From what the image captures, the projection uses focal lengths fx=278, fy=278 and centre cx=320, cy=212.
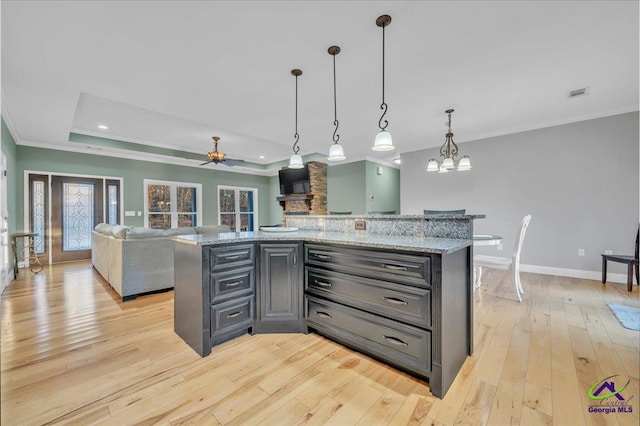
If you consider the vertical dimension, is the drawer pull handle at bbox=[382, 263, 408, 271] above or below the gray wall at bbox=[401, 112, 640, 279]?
below

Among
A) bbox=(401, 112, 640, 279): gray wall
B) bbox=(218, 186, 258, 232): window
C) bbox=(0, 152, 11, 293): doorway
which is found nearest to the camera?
bbox=(0, 152, 11, 293): doorway

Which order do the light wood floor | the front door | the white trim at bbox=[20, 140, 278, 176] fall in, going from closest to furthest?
the light wood floor → the white trim at bbox=[20, 140, 278, 176] → the front door

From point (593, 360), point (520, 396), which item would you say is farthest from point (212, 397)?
point (593, 360)

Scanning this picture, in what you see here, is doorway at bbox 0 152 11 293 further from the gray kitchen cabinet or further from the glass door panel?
the gray kitchen cabinet

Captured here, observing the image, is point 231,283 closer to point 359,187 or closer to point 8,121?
point 8,121

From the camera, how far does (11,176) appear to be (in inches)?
182

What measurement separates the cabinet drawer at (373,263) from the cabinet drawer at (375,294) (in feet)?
0.17

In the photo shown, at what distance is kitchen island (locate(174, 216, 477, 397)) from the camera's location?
5.76 ft

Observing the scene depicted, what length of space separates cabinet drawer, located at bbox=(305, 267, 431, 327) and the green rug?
2344mm

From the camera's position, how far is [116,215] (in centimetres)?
638

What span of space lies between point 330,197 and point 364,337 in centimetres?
578

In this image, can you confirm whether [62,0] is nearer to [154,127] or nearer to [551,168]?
[154,127]

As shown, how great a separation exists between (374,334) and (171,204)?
273 inches

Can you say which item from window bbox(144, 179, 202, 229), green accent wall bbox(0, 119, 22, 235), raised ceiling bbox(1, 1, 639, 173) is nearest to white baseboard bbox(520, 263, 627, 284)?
raised ceiling bbox(1, 1, 639, 173)
